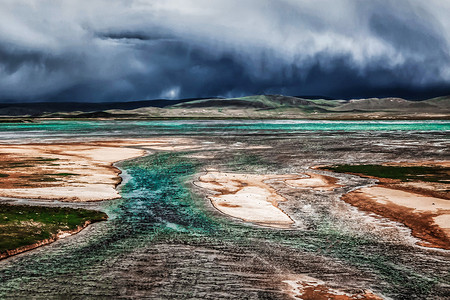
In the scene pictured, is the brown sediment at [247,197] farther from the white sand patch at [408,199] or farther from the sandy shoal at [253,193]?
the white sand patch at [408,199]

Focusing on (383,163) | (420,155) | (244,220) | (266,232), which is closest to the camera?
(266,232)

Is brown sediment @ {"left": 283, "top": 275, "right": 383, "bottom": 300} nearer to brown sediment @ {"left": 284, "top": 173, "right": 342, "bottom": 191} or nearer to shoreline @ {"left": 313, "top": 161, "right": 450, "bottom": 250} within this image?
shoreline @ {"left": 313, "top": 161, "right": 450, "bottom": 250}

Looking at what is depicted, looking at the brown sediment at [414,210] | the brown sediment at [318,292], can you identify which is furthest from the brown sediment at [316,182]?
the brown sediment at [318,292]

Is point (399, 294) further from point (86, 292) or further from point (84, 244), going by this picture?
point (84, 244)

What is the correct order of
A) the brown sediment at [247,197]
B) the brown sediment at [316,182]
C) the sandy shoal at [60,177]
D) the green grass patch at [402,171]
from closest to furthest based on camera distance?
the brown sediment at [247,197] → the sandy shoal at [60,177] → the brown sediment at [316,182] → the green grass patch at [402,171]

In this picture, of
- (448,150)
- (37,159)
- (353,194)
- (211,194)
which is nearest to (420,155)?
(448,150)

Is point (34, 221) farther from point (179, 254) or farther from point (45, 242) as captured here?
point (179, 254)

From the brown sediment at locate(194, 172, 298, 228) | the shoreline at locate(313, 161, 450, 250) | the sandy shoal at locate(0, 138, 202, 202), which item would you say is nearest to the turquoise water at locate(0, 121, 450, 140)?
the sandy shoal at locate(0, 138, 202, 202)
